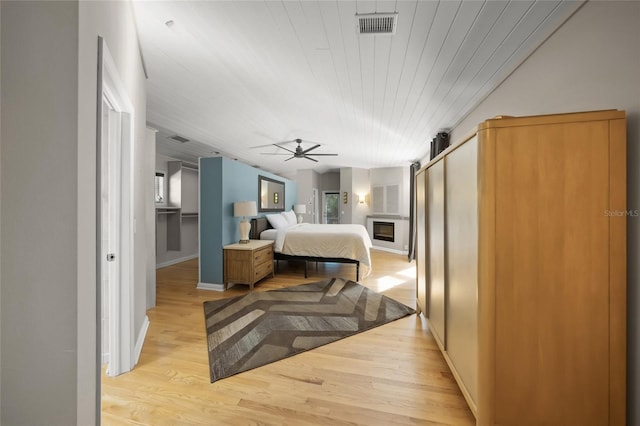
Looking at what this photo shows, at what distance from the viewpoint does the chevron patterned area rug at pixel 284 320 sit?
79.3 inches

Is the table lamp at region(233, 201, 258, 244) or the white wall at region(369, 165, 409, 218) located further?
the white wall at region(369, 165, 409, 218)

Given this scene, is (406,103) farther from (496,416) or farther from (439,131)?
(496,416)

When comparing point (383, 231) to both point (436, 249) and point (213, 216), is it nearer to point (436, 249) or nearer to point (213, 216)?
point (213, 216)

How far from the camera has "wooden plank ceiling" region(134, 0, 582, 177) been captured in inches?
62.5

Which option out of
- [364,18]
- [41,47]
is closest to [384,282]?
[364,18]

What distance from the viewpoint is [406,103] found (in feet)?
9.59

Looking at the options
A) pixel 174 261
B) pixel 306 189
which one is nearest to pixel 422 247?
pixel 174 261

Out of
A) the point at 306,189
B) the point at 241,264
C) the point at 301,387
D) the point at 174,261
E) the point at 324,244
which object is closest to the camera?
the point at 301,387

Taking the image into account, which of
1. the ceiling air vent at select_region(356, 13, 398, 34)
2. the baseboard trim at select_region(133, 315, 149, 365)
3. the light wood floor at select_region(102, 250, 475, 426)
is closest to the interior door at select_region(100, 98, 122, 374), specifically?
the baseboard trim at select_region(133, 315, 149, 365)

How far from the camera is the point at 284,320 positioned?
2.63 metres

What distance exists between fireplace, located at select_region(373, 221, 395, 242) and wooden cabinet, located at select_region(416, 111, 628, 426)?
5997mm

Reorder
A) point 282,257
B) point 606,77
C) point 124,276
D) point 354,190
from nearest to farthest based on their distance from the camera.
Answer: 1. point 606,77
2. point 124,276
3. point 282,257
4. point 354,190

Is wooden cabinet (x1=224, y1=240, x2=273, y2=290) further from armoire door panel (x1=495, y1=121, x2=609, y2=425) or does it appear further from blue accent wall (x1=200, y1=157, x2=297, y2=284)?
armoire door panel (x1=495, y1=121, x2=609, y2=425)

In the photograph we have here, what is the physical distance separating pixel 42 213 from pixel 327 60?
83.8 inches
